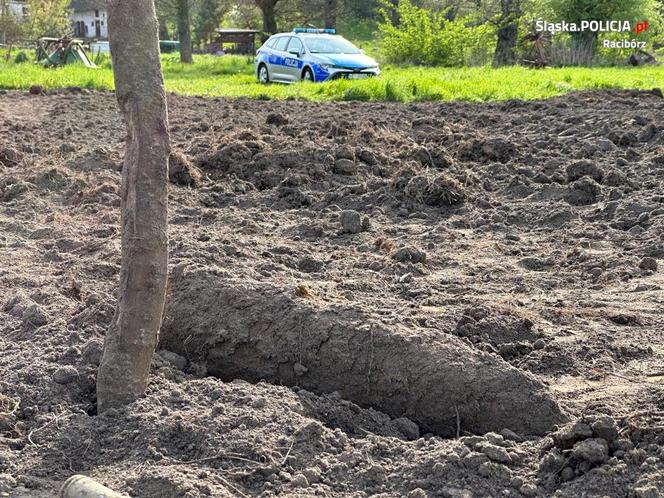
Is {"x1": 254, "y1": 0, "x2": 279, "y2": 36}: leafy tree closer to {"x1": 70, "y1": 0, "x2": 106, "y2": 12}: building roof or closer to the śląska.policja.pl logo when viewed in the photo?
the śląska.policja.pl logo

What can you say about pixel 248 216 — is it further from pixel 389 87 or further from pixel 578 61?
pixel 578 61

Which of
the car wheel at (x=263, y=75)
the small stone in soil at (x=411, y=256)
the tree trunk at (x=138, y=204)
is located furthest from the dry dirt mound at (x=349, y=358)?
the car wheel at (x=263, y=75)

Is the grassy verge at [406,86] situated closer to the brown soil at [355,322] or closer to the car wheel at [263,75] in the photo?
the car wheel at [263,75]

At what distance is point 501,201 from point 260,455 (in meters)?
5.67

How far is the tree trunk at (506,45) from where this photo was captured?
32909mm

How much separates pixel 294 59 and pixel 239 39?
26.4 metres

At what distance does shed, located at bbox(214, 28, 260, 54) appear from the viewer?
47.2 metres

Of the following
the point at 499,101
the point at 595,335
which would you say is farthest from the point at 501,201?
the point at 499,101

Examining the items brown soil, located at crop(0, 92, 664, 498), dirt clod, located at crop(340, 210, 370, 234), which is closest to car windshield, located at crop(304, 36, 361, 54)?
brown soil, located at crop(0, 92, 664, 498)

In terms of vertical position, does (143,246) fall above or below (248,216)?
above

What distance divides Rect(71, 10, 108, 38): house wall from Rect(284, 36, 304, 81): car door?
180 feet

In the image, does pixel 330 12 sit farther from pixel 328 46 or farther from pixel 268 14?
pixel 328 46

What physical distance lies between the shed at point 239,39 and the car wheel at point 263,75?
70.0 ft

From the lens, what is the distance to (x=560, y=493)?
3.51 meters
